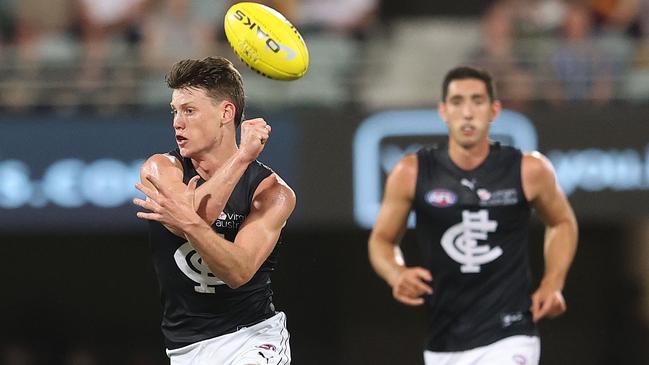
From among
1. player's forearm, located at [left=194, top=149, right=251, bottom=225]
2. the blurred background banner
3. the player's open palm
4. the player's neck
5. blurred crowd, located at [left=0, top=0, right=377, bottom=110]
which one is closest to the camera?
the player's open palm

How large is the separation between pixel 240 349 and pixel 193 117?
1042 millimetres

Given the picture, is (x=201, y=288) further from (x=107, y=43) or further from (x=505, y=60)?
(x=107, y=43)

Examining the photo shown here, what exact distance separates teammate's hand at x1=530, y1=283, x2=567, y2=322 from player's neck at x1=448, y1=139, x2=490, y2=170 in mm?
820

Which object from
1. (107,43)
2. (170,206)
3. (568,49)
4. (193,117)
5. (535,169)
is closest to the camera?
(170,206)

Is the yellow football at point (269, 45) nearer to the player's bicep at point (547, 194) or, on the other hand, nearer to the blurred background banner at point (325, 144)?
the player's bicep at point (547, 194)

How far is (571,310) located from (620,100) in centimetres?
354

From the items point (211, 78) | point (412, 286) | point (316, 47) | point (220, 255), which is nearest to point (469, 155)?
point (412, 286)

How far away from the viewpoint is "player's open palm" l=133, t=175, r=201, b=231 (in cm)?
488

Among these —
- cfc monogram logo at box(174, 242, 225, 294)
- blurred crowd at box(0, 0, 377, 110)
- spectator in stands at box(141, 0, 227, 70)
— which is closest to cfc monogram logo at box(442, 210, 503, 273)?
cfc monogram logo at box(174, 242, 225, 294)

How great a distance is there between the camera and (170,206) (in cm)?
488

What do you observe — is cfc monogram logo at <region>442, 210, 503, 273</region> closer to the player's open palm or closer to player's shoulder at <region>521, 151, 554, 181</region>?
player's shoulder at <region>521, 151, 554, 181</region>

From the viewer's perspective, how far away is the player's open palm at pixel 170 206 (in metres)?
4.88

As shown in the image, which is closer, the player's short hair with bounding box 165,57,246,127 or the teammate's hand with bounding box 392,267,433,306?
the player's short hair with bounding box 165,57,246,127

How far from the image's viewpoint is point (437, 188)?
276 inches
